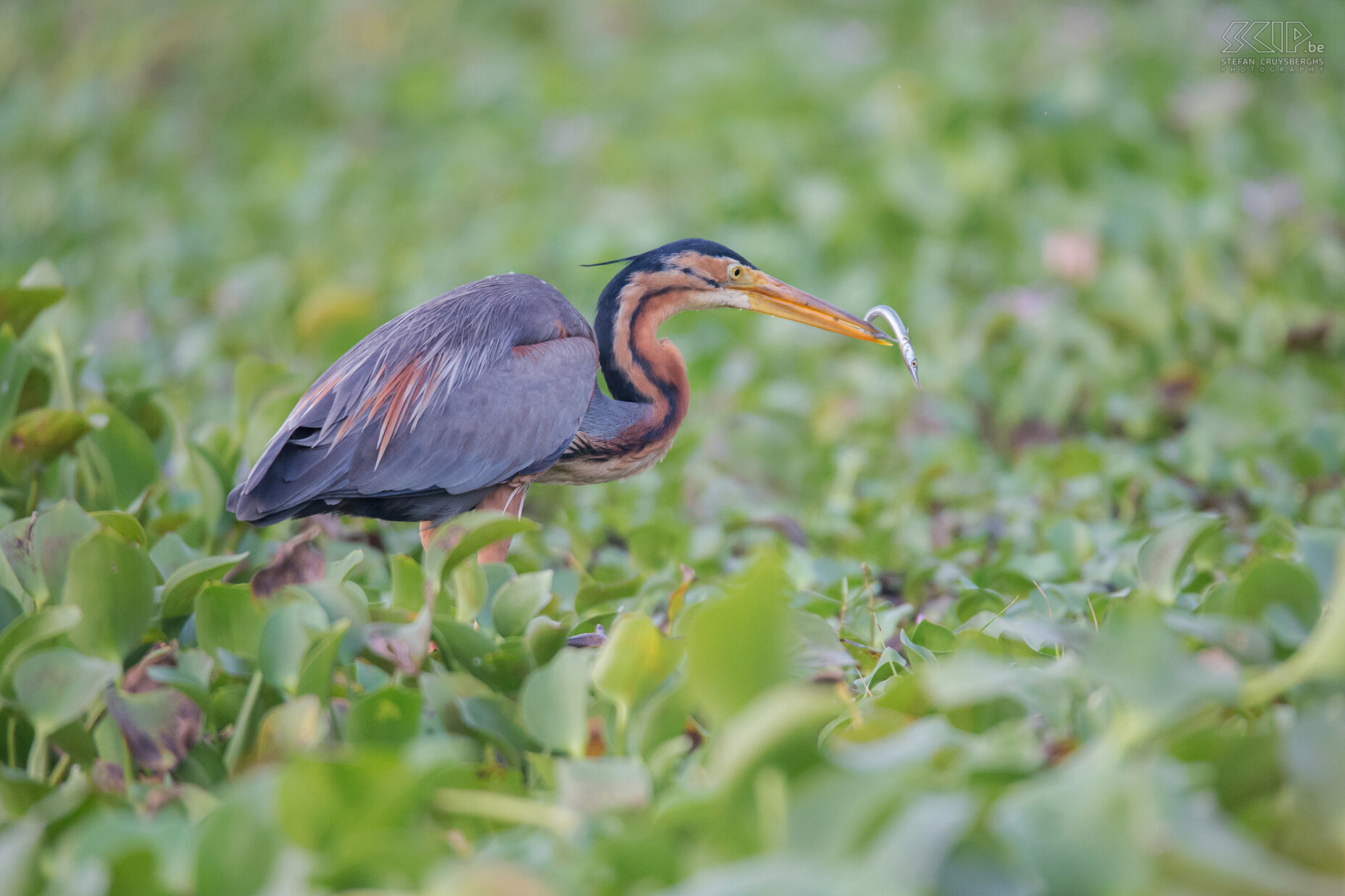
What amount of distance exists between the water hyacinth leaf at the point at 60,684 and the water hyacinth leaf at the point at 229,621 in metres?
0.30

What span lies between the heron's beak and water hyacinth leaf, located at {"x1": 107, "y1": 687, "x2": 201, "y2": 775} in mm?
2008

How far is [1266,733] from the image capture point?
1604 mm

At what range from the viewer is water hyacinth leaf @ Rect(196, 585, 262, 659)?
216 centimetres

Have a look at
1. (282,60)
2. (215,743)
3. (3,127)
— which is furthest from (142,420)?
(282,60)

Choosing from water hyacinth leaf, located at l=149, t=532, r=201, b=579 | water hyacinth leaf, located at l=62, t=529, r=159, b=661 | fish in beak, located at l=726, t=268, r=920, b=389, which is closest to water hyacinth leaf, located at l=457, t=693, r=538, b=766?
water hyacinth leaf, located at l=62, t=529, r=159, b=661

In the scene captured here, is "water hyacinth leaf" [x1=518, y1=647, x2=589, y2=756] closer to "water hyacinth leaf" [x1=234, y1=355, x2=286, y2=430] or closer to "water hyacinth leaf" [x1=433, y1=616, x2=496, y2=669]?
"water hyacinth leaf" [x1=433, y1=616, x2=496, y2=669]

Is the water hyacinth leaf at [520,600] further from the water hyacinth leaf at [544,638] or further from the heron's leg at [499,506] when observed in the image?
the heron's leg at [499,506]

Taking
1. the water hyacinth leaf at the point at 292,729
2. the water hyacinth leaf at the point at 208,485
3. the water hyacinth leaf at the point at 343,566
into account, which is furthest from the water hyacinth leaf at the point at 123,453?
the water hyacinth leaf at the point at 292,729

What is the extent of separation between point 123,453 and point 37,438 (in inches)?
9.4

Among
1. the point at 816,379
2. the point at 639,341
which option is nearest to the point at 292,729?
the point at 639,341

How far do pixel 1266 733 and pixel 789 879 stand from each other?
0.78 metres

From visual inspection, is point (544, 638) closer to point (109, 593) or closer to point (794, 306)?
point (109, 593)

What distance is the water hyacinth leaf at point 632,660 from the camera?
184 centimetres

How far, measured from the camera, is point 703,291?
3.49m
